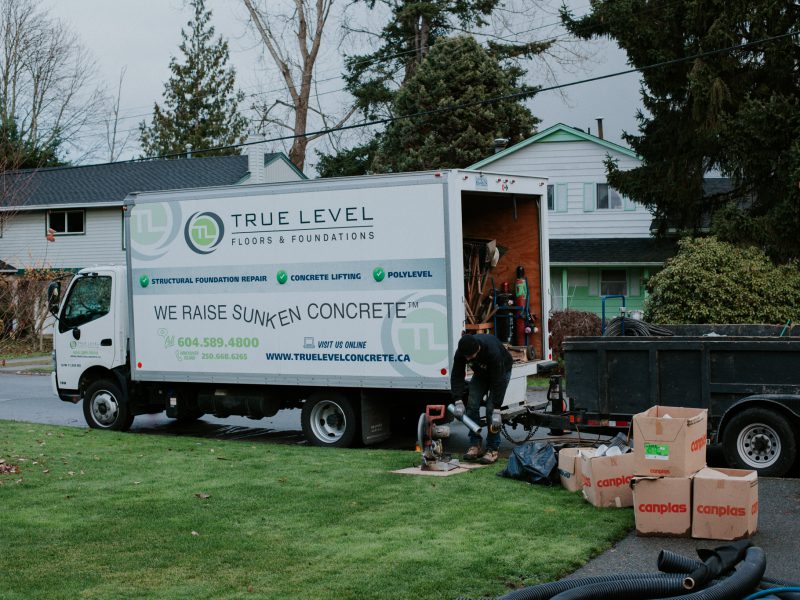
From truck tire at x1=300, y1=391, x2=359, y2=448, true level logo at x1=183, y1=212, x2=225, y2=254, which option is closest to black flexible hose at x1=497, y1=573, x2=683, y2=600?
truck tire at x1=300, y1=391, x2=359, y2=448

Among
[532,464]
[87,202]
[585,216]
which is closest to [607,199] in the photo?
[585,216]

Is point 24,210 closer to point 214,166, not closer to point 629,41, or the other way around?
point 214,166

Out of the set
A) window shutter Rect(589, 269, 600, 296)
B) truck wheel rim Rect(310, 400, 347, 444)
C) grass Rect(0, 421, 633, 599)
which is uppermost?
window shutter Rect(589, 269, 600, 296)

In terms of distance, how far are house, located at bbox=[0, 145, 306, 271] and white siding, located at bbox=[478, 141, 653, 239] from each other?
11.2 metres

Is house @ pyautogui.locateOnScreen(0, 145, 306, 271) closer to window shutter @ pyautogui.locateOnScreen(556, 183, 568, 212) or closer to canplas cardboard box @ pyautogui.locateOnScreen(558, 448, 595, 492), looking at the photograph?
window shutter @ pyautogui.locateOnScreen(556, 183, 568, 212)

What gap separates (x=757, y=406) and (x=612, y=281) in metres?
22.5

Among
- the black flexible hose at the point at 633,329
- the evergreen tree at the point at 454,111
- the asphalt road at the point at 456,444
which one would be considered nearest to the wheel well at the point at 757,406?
the asphalt road at the point at 456,444

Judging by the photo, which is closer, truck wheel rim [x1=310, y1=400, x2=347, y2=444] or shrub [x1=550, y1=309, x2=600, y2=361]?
truck wheel rim [x1=310, y1=400, x2=347, y2=444]

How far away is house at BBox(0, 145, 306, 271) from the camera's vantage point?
130ft

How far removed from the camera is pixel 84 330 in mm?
15375

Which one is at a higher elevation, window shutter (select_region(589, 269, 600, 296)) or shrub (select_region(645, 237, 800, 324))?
window shutter (select_region(589, 269, 600, 296))

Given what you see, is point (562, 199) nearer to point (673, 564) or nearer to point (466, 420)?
point (466, 420)

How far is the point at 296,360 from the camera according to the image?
1358 cm

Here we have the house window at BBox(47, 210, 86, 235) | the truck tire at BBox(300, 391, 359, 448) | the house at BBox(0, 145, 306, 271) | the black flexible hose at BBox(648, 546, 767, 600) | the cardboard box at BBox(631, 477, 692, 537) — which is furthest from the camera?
the house window at BBox(47, 210, 86, 235)
